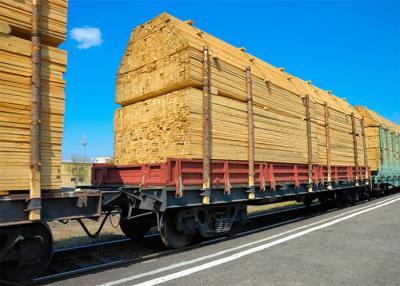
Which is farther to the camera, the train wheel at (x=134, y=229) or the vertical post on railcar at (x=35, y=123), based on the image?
the train wheel at (x=134, y=229)

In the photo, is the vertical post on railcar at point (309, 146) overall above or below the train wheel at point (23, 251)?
→ above

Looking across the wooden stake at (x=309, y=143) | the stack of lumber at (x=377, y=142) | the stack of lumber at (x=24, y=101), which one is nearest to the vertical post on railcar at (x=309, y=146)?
the wooden stake at (x=309, y=143)

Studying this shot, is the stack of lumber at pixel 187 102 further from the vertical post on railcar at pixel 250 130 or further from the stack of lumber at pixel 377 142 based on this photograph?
the stack of lumber at pixel 377 142

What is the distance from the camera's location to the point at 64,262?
22.1 feet

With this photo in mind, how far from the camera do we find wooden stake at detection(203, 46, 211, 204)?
25.7 ft

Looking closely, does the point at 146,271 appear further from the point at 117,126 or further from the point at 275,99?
the point at 275,99

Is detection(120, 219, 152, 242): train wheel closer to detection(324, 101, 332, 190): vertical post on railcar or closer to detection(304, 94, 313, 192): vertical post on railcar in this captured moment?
detection(304, 94, 313, 192): vertical post on railcar

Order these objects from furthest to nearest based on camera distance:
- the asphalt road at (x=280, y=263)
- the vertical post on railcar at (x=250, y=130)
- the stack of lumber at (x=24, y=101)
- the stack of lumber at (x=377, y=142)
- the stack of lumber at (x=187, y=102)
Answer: the stack of lumber at (x=377, y=142), the vertical post on railcar at (x=250, y=130), the stack of lumber at (x=187, y=102), the asphalt road at (x=280, y=263), the stack of lumber at (x=24, y=101)

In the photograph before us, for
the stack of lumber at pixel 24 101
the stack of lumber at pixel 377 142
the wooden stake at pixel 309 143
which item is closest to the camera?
the stack of lumber at pixel 24 101

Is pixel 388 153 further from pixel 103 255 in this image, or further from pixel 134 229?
pixel 103 255

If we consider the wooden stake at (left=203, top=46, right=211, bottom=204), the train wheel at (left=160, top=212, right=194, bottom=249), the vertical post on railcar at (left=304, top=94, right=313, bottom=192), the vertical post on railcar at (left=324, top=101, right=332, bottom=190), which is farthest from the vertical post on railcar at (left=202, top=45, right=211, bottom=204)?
the vertical post on railcar at (left=324, top=101, right=332, bottom=190)

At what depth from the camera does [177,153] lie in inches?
312

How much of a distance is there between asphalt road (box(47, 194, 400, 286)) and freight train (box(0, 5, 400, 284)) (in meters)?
0.80

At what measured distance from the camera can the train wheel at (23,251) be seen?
523 cm
